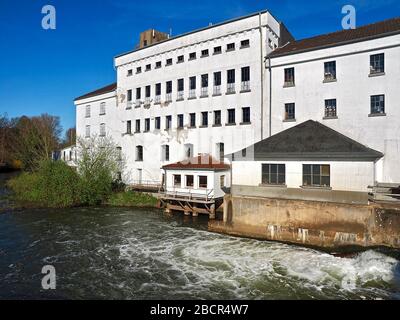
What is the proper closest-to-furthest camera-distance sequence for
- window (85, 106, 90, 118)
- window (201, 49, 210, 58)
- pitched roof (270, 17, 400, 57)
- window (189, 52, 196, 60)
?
pitched roof (270, 17, 400, 57) → window (201, 49, 210, 58) → window (189, 52, 196, 60) → window (85, 106, 90, 118)

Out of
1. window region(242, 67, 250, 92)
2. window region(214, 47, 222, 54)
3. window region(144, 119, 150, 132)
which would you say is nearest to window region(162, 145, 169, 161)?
window region(144, 119, 150, 132)

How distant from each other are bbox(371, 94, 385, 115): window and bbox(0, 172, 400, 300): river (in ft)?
31.1

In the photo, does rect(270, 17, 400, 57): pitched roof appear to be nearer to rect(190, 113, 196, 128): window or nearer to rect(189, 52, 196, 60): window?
rect(189, 52, 196, 60): window

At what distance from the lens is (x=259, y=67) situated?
2284 centimetres

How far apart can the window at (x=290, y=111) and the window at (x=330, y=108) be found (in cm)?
221

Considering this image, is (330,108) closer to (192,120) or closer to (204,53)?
(192,120)

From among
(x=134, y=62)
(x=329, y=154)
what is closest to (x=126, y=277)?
(x=329, y=154)

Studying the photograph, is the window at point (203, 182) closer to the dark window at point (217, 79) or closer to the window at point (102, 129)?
the dark window at point (217, 79)

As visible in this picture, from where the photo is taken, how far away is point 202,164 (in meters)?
23.5

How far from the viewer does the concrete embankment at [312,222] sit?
1341 centimetres

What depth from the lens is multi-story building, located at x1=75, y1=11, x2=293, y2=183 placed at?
76.6 feet

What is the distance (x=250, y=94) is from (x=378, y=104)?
8.76m
